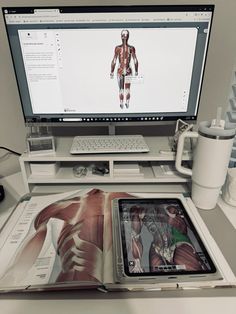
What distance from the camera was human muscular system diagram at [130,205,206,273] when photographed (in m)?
0.53

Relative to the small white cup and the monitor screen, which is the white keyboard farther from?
the small white cup

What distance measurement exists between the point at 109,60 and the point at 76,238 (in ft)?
1.70

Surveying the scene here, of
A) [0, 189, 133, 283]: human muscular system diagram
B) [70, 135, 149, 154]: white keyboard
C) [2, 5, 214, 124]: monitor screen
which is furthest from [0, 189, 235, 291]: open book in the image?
[2, 5, 214, 124]: monitor screen

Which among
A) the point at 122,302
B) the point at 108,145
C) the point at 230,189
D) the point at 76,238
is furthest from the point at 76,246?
the point at 230,189

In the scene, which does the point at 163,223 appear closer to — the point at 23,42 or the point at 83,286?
the point at 83,286

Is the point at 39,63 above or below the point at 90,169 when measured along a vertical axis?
above

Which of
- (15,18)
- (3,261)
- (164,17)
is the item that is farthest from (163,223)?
(15,18)

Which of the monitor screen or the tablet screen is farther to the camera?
the monitor screen

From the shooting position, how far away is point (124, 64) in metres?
0.76

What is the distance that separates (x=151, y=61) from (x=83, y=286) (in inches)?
24.8

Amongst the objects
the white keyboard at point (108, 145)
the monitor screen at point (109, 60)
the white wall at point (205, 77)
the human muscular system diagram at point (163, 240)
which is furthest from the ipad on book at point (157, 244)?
the white wall at point (205, 77)

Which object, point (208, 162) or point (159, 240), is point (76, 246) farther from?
point (208, 162)

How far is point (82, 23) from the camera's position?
2.32 ft

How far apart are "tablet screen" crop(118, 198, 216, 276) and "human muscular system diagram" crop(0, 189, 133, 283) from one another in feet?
0.18
